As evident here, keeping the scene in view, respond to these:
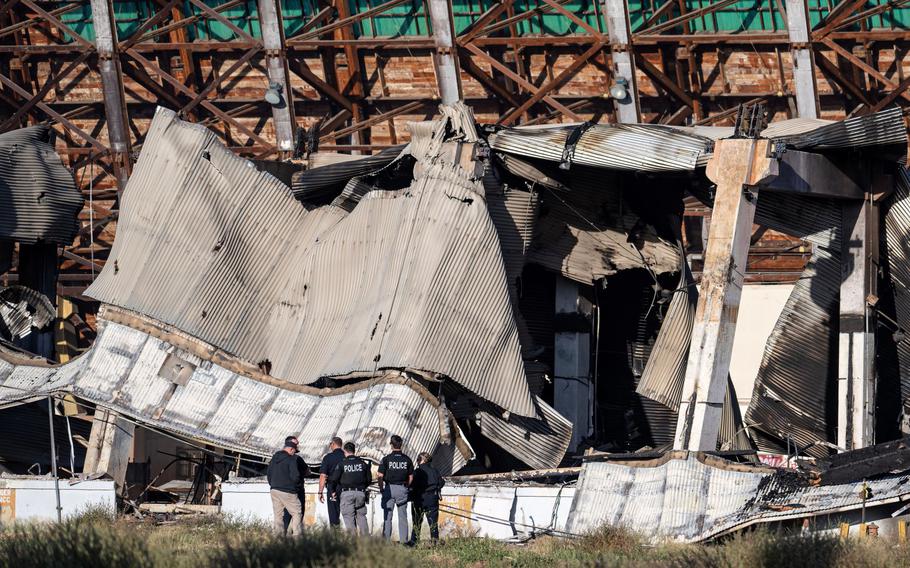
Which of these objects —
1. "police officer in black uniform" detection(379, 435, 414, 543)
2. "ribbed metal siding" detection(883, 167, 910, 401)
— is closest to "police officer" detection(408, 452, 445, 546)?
"police officer in black uniform" detection(379, 435, 414, 543)

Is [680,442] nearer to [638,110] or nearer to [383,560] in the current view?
[383,560]

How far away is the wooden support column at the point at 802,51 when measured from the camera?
3197 centimetres

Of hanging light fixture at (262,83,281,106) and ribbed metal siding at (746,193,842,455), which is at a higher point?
hanging light fixture at (262,83,281,106)

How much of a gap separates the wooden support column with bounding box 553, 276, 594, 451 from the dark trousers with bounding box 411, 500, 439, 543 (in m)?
7.29

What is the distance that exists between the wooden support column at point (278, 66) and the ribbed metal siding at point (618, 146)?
9075 millimetres

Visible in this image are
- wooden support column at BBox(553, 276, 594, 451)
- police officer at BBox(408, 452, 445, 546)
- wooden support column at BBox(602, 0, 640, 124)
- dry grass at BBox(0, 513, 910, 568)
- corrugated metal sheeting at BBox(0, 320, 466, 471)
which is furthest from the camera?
wooden support column at BBox(602, 0, 640, 124)

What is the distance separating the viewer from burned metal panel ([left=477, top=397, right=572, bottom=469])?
23.9m

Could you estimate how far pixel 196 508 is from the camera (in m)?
23.3

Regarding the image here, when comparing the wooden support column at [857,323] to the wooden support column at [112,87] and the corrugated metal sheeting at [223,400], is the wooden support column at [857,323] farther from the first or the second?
the wooden support column at [112,87]

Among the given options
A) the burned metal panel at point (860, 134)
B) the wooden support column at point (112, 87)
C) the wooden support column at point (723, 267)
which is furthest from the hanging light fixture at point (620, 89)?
the wooden support column at point (723, 267)

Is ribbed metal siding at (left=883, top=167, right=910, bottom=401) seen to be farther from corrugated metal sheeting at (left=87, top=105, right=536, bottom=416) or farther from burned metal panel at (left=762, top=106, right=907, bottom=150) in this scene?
corrugated metal sheeting at (left=87, top=105, right=536, bottom=416)

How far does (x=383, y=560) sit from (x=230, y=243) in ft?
44.2

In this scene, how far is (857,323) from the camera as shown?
24.9m

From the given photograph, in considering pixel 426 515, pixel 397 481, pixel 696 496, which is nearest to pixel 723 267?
pixel 696 496
